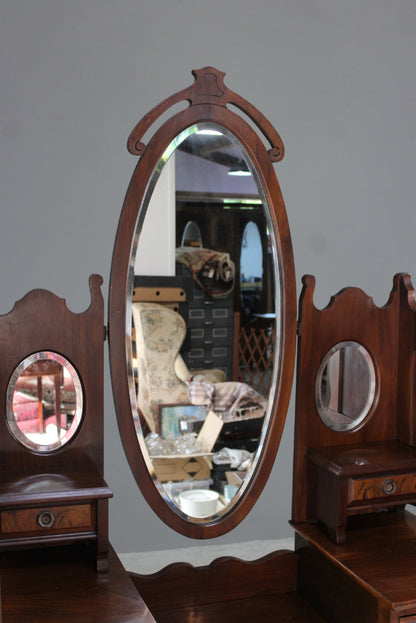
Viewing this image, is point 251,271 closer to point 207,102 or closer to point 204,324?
point 204,324

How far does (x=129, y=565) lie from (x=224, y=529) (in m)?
0.27

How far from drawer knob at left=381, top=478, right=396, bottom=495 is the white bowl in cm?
37

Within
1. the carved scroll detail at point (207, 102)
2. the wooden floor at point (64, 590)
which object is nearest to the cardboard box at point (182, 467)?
the wooden floor at point (64, 590)

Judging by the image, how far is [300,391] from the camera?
1.56m

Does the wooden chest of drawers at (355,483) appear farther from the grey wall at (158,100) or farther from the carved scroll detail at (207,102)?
the carved scroll detail at (207,102)

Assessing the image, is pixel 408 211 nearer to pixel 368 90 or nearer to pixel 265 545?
pixel 368 90

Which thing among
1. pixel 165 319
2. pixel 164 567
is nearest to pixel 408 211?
pixel 165 319

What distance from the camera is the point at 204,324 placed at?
154 cm

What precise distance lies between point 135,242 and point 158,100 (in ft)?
1.39

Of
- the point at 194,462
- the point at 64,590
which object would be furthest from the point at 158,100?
the point at 64,590

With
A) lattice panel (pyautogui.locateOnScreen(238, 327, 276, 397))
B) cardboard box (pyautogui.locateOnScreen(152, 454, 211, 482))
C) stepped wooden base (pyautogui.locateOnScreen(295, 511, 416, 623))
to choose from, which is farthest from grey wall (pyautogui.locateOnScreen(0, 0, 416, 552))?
lattice panel (pyautogui.locateOnScreen(238, 327, 276, 397))

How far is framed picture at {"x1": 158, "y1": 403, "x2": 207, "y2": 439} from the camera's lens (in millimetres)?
1515

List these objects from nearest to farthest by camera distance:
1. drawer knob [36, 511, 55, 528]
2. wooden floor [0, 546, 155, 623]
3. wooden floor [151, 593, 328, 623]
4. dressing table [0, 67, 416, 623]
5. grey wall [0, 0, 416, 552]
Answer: wooden floor [0, 546, 155, 623] < drawer knob [36, 511, 55, 528] < dressing table [0, 67, 416, 623] < wooden floor [151, 593, 328, 623] < grey wall [0, 0, 416, 552]

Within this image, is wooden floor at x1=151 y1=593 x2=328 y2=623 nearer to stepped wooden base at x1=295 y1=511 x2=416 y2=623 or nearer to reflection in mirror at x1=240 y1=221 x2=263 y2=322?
stepped wooden base at x1=295 y1=511 x2=416 y2=623
